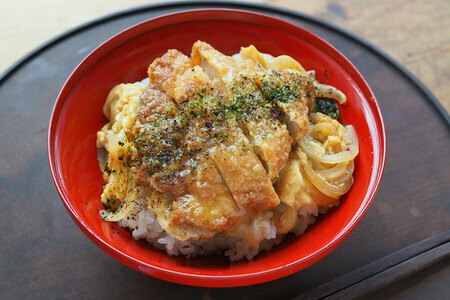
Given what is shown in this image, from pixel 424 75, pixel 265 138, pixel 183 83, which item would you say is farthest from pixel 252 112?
pixel 424 75

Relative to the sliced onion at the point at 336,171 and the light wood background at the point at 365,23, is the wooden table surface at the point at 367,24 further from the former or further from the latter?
the sliced onion at the point at 336,171

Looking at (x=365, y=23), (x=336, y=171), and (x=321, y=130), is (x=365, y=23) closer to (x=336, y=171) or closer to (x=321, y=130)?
(x=321, y=130)

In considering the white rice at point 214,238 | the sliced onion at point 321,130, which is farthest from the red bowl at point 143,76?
the sliced onion at point 321,130

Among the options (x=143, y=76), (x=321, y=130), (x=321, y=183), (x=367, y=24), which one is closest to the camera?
(x=321, y=183)

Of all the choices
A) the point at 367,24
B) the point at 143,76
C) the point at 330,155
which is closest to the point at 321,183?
the point at 330,155

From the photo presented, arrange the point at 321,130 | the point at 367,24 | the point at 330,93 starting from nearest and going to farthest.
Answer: the point at 321,130
the point at 330,93
the point at 367,24

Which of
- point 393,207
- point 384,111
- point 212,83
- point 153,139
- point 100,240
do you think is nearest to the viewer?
point 100,240

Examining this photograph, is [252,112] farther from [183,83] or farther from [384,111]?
[384,111]

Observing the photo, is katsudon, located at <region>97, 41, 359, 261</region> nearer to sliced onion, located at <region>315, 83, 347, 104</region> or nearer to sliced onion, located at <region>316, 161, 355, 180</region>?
sliced onion, located at <region>316, 161, 355, 180</region>
